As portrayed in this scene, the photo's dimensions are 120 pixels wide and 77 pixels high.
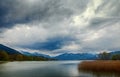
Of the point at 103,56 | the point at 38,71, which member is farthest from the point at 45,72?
the point at 103,56

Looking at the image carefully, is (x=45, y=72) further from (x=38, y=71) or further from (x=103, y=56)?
(x=103, y=56)

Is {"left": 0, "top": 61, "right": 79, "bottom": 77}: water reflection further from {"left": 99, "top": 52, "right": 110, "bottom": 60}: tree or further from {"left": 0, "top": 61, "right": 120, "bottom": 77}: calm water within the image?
{"left": 99, "top": 52, "right": 110, "bottom": 60}: tree

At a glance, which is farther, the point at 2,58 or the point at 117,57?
the point at 2,58

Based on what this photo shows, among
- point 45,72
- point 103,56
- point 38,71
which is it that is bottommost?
point 45,72

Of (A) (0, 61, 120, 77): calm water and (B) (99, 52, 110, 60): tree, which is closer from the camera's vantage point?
(A) (0, 61, 120, 77): calm water

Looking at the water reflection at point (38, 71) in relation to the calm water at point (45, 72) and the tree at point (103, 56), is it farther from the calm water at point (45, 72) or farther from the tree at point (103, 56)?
the tree at point (103, 56)

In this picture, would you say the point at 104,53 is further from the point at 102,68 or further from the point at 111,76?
the point at 111,76

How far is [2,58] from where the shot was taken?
15612cm

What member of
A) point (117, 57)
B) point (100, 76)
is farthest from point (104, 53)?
point (100, 76)

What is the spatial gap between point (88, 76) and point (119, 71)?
19.3ft

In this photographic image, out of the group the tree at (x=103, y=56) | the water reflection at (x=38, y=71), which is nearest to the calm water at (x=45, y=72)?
the water reflection at (x=38, y=71)

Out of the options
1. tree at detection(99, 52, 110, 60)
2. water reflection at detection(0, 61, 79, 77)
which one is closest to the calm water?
water reflection at detection(0, 61, 79, 77)

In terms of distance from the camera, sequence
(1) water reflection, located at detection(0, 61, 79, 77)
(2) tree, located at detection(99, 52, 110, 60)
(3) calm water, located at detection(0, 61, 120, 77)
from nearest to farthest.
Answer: (3) calm water, located at detection(0, 61, 120, 77)
(1) water reflection, located at detection(0, 61, 79, 77)
(2) tree, located at detection(99, 52, 110, 60)

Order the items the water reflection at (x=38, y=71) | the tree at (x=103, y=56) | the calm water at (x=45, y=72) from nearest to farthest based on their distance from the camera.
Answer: the calm water at (x=45, y=72), the water reflection at (x=38, y=71), the tree at (x=103, y=56)
